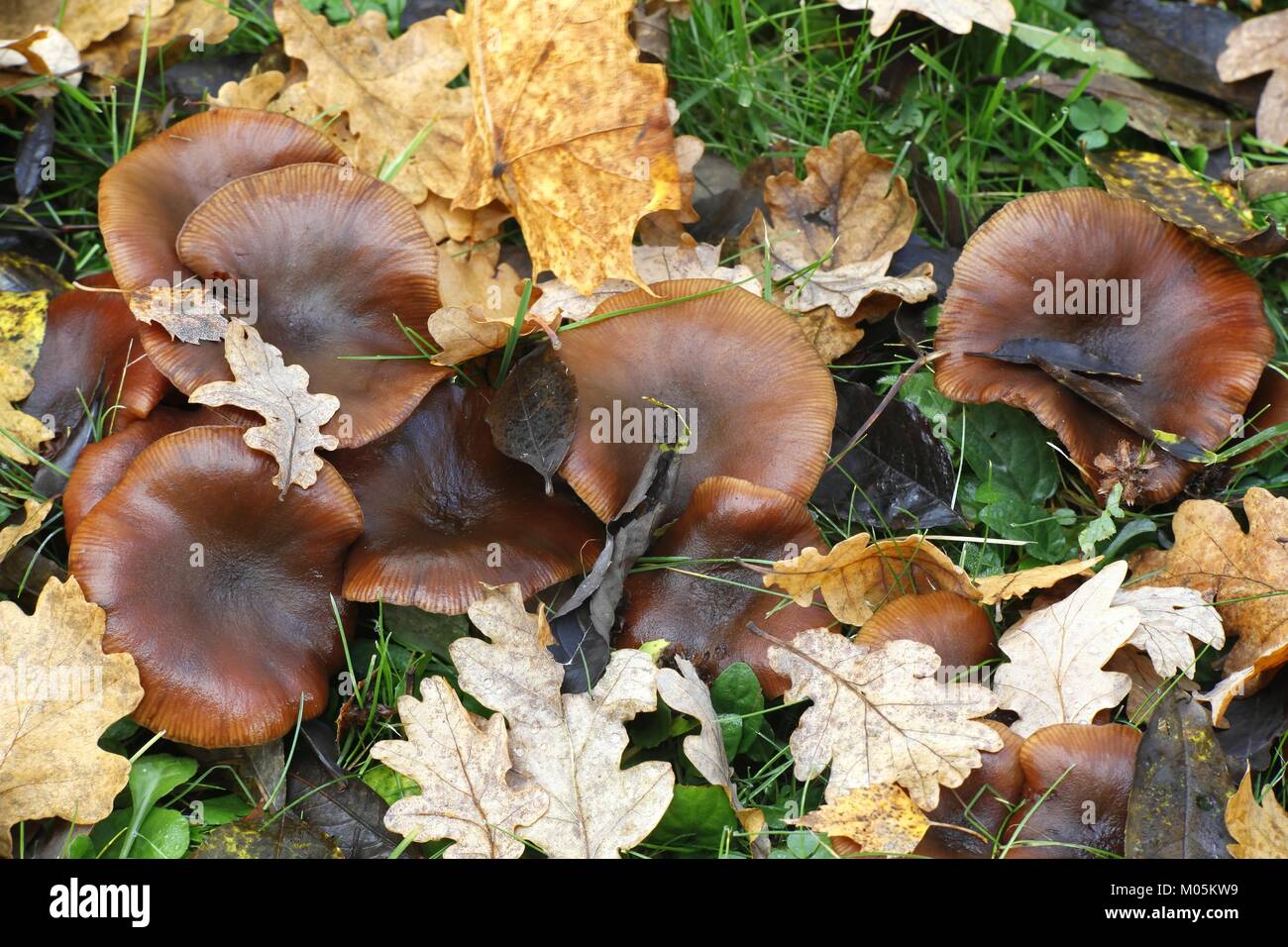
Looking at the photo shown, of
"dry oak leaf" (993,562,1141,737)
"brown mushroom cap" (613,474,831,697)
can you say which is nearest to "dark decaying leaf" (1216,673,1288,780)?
"dry oak leaf" (993,562,1141,737)

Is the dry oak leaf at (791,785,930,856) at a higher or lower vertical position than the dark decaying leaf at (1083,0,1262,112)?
lower

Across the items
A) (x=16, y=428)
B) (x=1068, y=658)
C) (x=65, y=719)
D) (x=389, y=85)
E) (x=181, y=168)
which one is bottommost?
(x=65, y=719)

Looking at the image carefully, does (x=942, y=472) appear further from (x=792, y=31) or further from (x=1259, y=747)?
(x=792, y=31)

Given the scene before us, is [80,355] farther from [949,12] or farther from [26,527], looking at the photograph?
[949,12]

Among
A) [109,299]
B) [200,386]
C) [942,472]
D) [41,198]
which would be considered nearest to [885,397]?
[942,472]

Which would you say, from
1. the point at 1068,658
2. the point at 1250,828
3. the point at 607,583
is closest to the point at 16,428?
the point at 607,583

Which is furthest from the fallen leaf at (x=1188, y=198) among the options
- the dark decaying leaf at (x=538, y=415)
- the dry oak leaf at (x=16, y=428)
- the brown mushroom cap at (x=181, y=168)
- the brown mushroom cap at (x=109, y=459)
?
the dry oak leaf at (x=16, y=428)

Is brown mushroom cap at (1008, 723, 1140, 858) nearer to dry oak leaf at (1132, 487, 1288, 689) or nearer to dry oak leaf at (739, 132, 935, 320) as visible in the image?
dry oak leaf at (1132, 487, 1288, 689)
